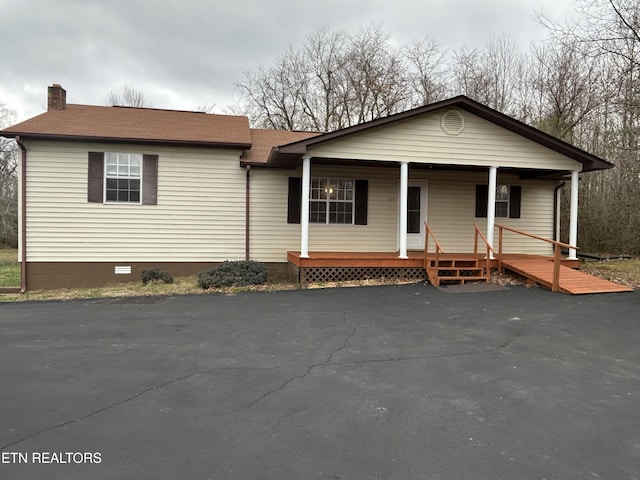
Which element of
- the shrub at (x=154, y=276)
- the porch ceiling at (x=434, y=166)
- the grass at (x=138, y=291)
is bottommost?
the grass at (x=138, y=291)

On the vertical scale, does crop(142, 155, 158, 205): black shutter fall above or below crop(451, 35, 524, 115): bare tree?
below

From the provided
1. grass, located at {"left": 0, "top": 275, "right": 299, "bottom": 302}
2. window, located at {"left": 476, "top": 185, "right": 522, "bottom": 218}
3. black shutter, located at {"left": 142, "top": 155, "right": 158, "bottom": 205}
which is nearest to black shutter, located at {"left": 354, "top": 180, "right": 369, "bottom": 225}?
grass, located at {"left": 0, "top": 275, "right": 299, "bottom": 302}

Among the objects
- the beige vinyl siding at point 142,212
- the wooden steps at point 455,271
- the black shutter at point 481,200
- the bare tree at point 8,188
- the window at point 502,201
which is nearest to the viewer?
the wooden steps at point 455,271

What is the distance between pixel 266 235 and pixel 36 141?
615 centimetres

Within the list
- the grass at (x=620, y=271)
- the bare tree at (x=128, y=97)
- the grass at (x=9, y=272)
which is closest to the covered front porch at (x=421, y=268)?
the grass at (x=620, y=271)

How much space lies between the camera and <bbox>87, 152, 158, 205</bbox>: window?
10352 mm

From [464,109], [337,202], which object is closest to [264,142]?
[337,202]

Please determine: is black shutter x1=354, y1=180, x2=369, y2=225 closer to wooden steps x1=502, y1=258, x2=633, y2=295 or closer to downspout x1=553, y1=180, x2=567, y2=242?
wooden steps x1=502, y1=258, x2=633, y2=295

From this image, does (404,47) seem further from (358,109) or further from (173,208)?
(173,208)

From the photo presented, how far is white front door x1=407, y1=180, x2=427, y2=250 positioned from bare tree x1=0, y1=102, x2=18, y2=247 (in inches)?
908

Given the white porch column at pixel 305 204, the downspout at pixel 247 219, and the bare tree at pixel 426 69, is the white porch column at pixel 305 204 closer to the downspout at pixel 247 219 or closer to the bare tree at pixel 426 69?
the downspout at pixel 247 219

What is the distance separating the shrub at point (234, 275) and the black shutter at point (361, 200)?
3245 millimetres

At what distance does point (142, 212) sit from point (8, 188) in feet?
67.3

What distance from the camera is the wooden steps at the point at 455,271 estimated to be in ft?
31.3
